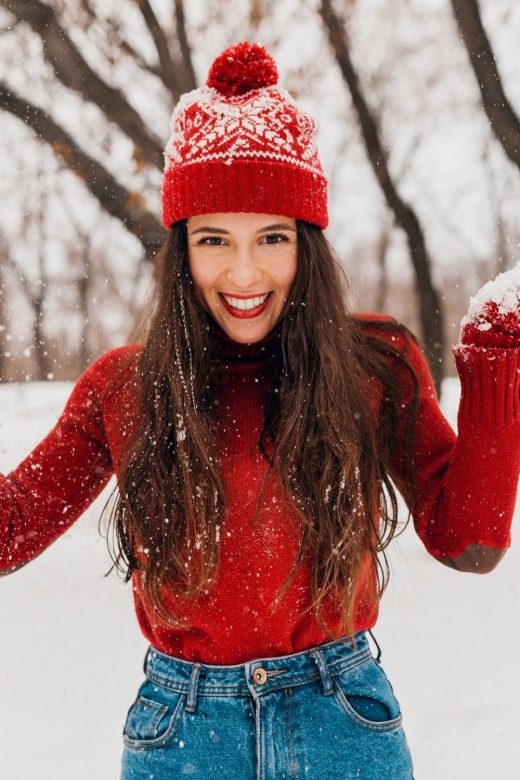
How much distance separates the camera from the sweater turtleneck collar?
1.57m

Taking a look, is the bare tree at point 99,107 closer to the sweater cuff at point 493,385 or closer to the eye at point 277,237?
the eye at point 277,237

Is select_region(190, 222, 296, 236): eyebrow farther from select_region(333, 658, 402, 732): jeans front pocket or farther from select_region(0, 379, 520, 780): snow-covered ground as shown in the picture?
select_region(0, 379, 520, 780): snow-covered ground

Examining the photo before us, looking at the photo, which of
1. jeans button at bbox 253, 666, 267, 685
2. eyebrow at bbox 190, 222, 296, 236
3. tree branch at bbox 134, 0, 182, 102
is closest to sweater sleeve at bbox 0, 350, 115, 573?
eyebrow at bbox 190, 222, 296, 236

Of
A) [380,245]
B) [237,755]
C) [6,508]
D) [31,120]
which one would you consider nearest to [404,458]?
[237,755]

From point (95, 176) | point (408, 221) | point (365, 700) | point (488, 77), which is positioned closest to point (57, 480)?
point (365, 700)

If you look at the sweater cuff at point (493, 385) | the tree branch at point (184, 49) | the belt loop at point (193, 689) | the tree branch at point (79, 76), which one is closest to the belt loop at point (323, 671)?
the belt loop at point (193, 689)

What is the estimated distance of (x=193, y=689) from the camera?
4.42 feet

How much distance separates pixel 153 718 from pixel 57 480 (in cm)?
51

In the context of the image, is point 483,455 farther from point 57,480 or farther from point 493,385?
point 57,480

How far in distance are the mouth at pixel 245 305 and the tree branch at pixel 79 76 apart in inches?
Result: 70.8

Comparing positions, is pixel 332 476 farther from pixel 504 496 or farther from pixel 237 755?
pixel 237 755

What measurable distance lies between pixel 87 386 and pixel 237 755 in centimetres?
79

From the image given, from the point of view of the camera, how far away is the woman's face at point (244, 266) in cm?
144

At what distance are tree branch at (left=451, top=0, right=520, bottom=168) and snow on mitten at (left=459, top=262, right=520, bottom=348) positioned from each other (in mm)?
2057
